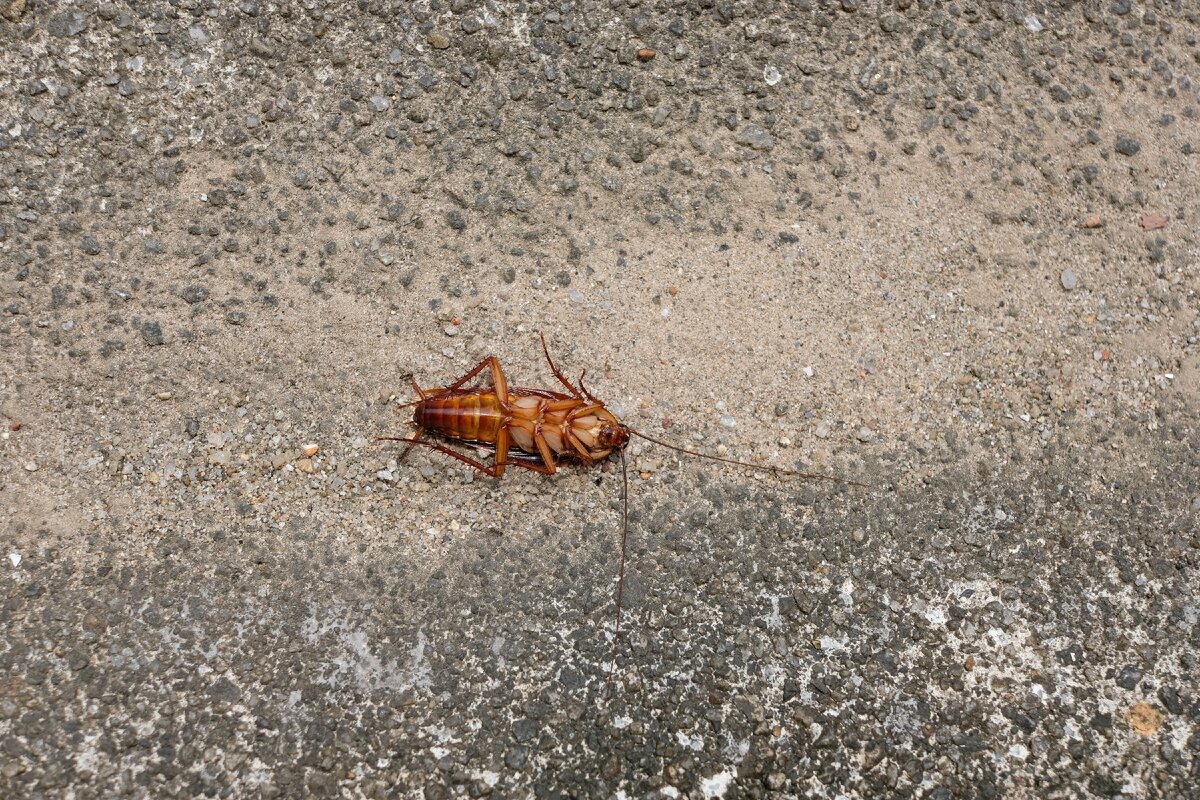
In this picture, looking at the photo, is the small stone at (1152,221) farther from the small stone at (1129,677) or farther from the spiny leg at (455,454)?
the spiny leg at (455,454)

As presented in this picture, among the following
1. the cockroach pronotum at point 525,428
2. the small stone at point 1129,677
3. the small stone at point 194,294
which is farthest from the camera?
the small stone at point 194,294

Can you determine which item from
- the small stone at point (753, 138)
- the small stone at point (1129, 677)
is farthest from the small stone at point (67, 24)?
the small stone at point (1129, 677)

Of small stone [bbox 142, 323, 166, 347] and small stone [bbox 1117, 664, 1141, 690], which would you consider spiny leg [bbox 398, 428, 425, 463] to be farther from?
small stone [bbox 1117, 664, 1141, 690]

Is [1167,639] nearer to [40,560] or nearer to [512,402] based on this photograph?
[512,402]

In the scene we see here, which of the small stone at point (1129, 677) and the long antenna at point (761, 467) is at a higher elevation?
the long antenna at point (761, 467)

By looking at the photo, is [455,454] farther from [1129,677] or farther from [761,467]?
[1129,677]

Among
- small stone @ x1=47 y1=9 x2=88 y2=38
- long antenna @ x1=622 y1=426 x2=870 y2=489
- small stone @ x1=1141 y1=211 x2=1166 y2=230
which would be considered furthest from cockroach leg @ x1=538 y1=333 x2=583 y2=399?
small stone @ x1=1141 y1=211 x2=1166 y2=230

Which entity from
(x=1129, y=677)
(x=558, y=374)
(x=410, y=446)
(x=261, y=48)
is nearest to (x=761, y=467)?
(x=558, y=374)

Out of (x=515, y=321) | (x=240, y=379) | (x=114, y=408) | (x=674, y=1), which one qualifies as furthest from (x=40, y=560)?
(x=674, y=1)
